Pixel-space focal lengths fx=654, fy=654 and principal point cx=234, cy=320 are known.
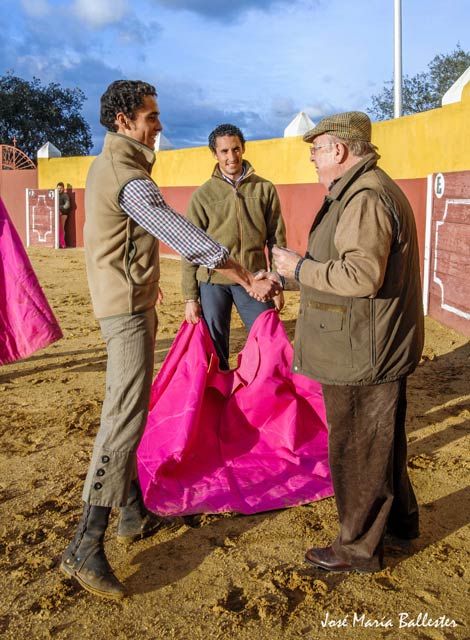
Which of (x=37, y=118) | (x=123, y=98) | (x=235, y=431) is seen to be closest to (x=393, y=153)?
(x=235, y=431)

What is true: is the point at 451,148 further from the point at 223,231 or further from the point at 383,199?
the point at 383,199

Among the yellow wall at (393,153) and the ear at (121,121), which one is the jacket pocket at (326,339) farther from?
the yellow wall at (393,153)

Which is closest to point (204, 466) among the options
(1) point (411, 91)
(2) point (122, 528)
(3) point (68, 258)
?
(2) point (122, 528)

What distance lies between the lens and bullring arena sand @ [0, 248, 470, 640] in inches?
A: 84.5

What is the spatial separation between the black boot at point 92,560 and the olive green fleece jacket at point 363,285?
3.09 ft

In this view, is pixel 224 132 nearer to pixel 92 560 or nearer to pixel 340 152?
pixel 340 152

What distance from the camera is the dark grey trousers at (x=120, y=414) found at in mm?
2359

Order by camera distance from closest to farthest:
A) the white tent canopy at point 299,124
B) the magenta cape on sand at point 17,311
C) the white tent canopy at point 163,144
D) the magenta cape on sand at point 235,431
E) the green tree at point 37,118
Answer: the magenta cape on sand at point 235,431, the magenta cape on sand at point 17,311, the white tent canopy at point 299,124, the white tent canopy at point 163,144, the green tree at point 37,118

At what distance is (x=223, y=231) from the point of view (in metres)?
3.74

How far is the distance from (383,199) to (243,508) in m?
1.58

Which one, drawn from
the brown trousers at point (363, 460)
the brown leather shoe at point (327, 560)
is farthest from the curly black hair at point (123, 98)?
the brown leather shoe at point (327, 560)

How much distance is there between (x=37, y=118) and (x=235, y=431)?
30.5 metres

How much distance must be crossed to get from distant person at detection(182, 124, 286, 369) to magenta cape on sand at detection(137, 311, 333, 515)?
93mm

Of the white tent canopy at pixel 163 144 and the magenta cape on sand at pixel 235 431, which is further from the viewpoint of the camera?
the white tent canopy at pixel 163 144
